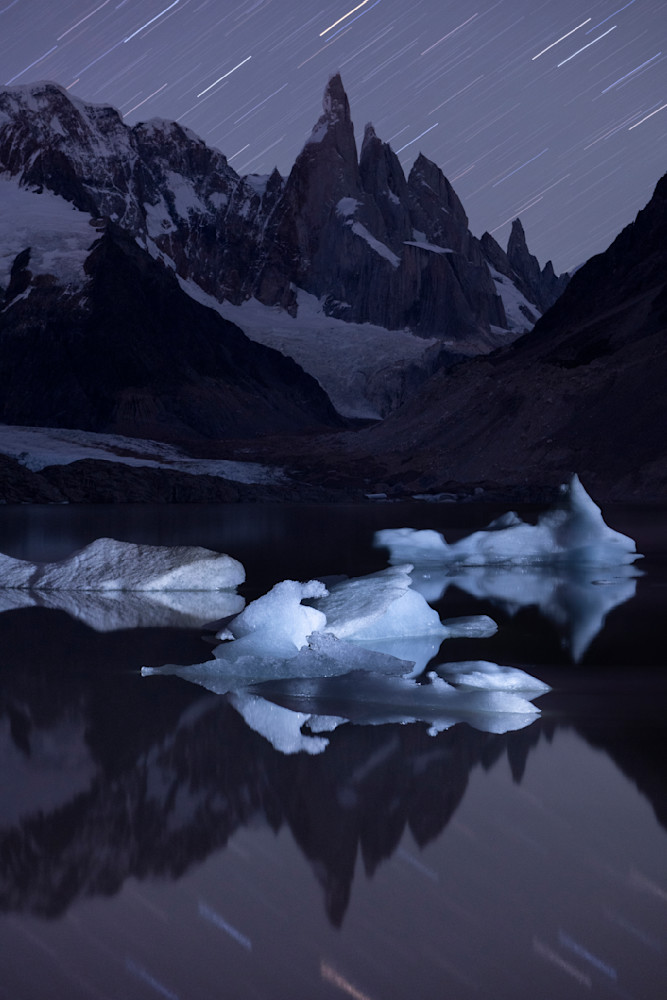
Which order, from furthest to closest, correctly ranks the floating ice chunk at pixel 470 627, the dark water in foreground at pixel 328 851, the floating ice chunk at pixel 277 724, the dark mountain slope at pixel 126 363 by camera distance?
the dark mountain slope at pixel 126 363 → the floating ice chunk at pixel 470 627 → the floating ice chunk at pixel 277 724 → the dark water in foreground at pixel 328 851

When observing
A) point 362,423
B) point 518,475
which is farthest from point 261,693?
point 362,423

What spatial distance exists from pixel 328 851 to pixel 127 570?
11039 mm

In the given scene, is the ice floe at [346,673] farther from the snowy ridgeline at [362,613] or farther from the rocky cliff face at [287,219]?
the rocky cliff face at [287,219]

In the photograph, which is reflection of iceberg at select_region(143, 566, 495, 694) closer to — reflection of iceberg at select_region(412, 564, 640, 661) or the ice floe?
the ice floe

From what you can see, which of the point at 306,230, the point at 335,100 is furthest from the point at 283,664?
the point at 335,100

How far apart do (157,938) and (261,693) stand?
395cm

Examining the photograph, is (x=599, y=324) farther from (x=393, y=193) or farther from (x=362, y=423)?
(x=393, y=193)

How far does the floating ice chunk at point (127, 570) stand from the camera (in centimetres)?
1525

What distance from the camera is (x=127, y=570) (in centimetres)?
1530

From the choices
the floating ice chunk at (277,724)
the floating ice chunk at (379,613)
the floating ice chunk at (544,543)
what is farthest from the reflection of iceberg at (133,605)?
the floating ice chunk at (544,543)

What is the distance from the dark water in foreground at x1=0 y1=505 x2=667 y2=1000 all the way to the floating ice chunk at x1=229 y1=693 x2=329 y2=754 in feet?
0.35

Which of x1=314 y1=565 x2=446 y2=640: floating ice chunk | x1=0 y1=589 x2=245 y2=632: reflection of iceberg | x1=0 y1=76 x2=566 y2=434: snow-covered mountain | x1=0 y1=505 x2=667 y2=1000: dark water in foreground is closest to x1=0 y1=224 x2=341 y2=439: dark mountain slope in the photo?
x1=0 y1=76 x2=566 y2=434: snow-covered mountain

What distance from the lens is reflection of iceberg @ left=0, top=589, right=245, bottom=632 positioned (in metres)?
12.2

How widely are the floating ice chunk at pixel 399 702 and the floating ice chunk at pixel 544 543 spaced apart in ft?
38.4
